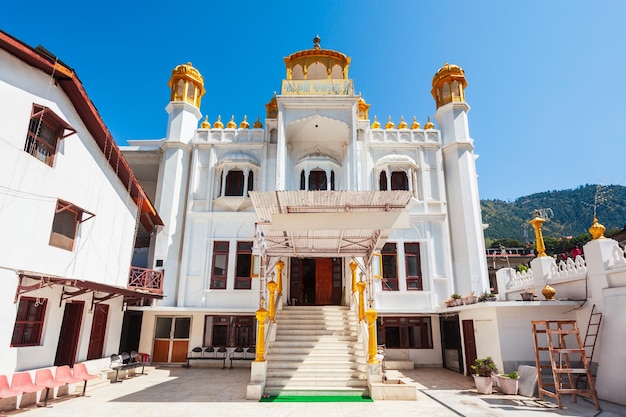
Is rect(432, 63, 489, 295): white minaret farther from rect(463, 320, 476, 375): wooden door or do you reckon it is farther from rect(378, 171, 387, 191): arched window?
rect(378, 171, 387, 191): arched window

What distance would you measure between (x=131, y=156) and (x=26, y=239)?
927 cm

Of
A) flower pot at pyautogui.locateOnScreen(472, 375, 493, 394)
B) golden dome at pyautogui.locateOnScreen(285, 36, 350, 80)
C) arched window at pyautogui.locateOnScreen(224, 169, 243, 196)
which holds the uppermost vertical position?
golden dome at pyautogui.locateOnScreen(285, 36, 350, 80)

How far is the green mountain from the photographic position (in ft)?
243

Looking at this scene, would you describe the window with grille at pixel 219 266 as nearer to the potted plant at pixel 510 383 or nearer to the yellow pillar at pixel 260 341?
the yellow pillar at pixel 260 341

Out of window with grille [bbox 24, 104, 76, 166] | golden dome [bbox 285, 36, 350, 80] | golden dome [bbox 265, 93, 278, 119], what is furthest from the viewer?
golden dome [bbox 265, 93, 278, 119]

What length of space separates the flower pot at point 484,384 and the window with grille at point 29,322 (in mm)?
11051

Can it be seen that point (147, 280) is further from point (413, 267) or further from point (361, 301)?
point (413, 267)

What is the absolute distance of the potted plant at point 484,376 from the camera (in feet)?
30.3

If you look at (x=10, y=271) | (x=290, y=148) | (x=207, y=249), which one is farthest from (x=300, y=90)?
(x=10, y=271)

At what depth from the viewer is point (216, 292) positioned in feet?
48.7

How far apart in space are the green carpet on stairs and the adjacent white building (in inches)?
212

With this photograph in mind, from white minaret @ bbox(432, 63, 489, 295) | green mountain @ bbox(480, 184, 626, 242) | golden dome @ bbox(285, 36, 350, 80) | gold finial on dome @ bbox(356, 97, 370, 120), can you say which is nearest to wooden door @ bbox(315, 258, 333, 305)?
white minaret @ bbox(432, 63, 489, 295)

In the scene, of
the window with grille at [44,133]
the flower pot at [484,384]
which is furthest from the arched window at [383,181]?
the window with grille at [44,133]

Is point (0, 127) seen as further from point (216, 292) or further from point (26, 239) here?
point (216, 292)
